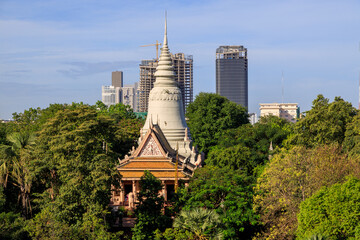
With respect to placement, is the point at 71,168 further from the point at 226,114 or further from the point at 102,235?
the point at 226,114

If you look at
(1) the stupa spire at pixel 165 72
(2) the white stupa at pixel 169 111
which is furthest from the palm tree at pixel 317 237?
(1) the stupa spire at pixel 165 72

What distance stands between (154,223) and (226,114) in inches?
1434

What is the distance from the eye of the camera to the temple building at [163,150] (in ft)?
160

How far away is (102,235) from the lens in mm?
35594

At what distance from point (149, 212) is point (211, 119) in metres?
34.5

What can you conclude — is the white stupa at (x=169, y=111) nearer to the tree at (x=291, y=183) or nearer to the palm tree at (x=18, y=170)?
the palm tree at (x=18, y=170)

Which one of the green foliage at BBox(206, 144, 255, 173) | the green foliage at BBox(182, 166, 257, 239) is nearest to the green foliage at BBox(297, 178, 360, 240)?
the green foliage at BBox(182, 166, 257, 239)

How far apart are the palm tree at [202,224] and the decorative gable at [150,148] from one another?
41.0ft

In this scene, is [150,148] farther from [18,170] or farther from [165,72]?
[165,72]

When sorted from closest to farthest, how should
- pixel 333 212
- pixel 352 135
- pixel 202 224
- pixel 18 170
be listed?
pixel 333 212, pixel 202 224, pixel 18 170, pixel 352 135

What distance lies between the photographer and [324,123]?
161 ft

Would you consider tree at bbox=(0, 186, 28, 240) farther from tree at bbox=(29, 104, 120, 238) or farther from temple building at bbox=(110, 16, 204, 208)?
temple building at bbox=(110, 16, 204, 208)

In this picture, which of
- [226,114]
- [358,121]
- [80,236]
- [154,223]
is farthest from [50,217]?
[226,114]

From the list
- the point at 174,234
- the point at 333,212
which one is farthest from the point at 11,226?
the point at 333,212
